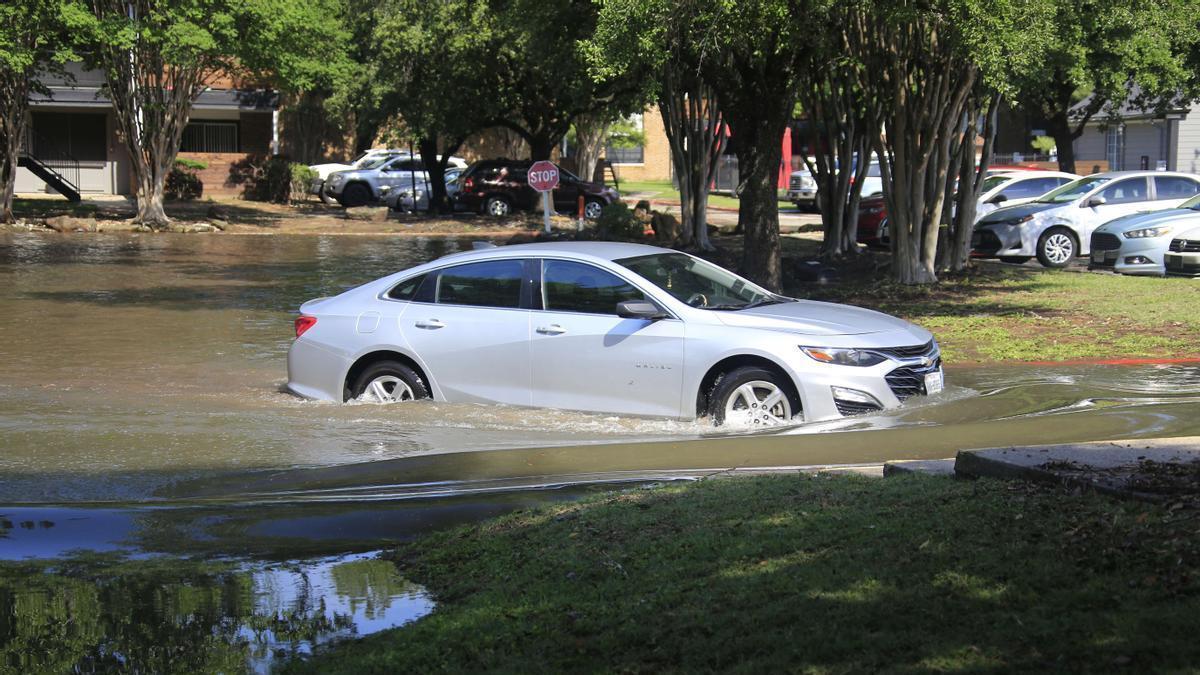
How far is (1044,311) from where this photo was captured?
15656mm

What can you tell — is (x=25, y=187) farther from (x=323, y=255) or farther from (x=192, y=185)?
(x=323, y=255)

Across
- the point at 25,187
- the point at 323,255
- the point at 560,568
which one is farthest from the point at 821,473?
the point at 25,187

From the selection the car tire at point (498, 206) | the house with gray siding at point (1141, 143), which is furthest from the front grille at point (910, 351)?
the house with gray siding at point (1141, 143)

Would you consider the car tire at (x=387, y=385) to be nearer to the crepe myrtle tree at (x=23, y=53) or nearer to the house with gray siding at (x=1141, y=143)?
the crepe myrtle tree at (x=23, y=53)

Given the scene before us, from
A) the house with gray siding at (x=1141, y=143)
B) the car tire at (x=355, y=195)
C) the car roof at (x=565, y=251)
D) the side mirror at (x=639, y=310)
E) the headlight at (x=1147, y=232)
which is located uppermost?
the house with gray siding at (x=1141, y=143)

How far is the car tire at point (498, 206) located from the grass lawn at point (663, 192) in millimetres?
9169

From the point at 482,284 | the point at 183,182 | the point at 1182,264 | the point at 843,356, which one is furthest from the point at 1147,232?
the point at 183,182

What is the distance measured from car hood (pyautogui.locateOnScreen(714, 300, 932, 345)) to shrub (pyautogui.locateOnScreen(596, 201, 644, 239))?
17580mm

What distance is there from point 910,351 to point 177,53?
24991 mm

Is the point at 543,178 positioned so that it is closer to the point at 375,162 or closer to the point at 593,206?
the point at 593,206

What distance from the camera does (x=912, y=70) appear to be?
18297mm

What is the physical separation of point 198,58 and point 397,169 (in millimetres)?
10194

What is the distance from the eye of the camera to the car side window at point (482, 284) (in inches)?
389

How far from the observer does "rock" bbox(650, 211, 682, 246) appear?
27734 millimetres
